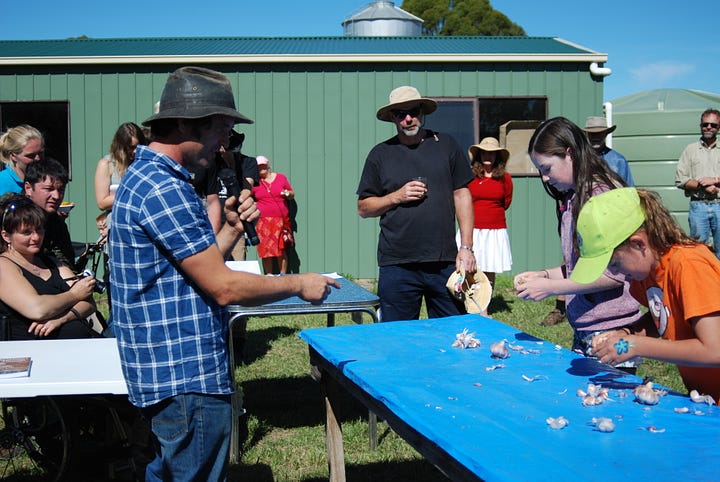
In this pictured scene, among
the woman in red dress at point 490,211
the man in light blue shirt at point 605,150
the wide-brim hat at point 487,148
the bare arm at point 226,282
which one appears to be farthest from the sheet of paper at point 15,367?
the wide-brim hat at point 487,148

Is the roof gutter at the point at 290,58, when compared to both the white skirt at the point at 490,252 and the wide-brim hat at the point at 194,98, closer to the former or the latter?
the white skirt at the point at 490,252

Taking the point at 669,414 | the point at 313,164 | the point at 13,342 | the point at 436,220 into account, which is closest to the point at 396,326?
the point at 436,220

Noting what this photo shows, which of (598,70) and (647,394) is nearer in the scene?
(647,394)

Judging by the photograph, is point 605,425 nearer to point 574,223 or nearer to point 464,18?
point 574,223

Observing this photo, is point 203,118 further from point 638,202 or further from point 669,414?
point 669,414

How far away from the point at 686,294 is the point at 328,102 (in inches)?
359

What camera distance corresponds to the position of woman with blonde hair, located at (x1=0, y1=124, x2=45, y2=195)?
17.6 ft

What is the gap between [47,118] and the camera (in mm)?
11016

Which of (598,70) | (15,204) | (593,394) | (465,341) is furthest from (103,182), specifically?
(598,70)

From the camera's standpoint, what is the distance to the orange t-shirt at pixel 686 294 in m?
2.20

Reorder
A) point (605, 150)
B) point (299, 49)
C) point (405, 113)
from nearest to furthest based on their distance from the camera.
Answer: point (405, 113) < point (605, 150) < point (299, 49)

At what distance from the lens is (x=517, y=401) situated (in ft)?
7.34

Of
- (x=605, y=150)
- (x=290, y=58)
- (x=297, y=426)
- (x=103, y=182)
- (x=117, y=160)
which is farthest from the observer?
(x=290, y=58)

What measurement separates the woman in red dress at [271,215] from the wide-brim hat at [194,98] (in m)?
7.57
